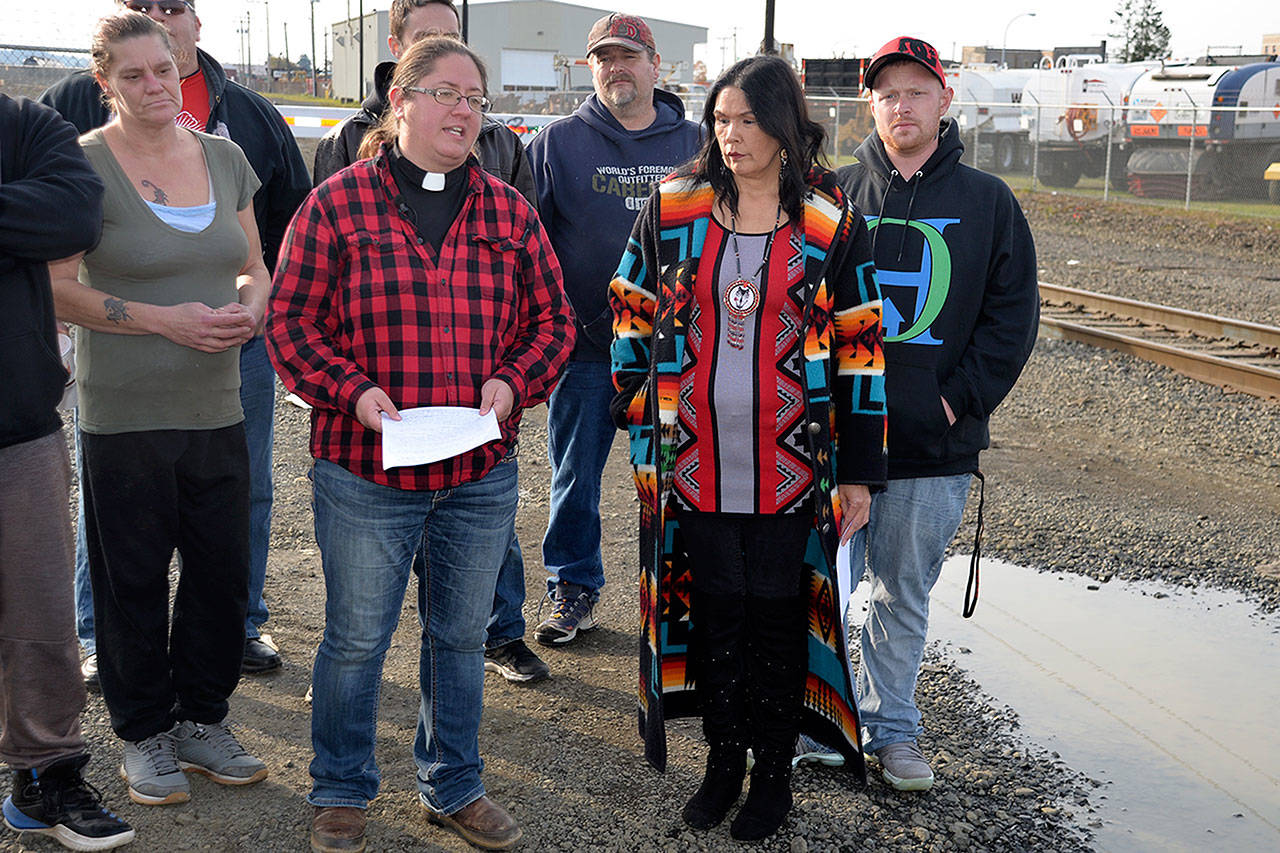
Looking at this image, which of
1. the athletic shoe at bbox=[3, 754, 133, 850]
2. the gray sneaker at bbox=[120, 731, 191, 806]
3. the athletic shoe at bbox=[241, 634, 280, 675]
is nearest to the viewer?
the athletic shoe at bbox=[3, 754, 133, 850]

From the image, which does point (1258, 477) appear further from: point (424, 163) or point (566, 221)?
point (424, 163)

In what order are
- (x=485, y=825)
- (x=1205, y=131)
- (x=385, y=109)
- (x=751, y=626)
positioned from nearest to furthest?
(x=485, y=825) → (x=751, y=626) → (x=385, y=109) → (x=1205, y=131)

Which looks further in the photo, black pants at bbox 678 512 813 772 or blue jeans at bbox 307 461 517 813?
black pants at bbox 678 512 813 772

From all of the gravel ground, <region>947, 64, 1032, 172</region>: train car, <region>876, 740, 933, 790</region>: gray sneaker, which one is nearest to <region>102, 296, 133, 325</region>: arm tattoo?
the gravel ground

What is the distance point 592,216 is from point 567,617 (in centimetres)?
167

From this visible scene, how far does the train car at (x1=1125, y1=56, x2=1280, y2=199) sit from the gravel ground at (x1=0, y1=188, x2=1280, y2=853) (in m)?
17.2

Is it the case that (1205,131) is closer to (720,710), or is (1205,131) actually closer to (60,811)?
(720,710)

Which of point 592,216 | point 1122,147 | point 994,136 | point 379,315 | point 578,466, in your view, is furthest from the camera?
point 994,136

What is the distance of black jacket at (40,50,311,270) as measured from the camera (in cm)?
430

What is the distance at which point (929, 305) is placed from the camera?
12.3 ft

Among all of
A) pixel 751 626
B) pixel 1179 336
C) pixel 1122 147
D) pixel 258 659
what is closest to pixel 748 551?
pixel 751 626

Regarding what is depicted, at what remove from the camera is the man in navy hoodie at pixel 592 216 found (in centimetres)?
483

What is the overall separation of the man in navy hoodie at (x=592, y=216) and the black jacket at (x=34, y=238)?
2.03 m

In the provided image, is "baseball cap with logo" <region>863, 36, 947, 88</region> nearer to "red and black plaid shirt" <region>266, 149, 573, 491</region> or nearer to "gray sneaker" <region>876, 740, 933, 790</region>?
"red and black plaid shirt" <region>266, 149, 573, 491</region>
